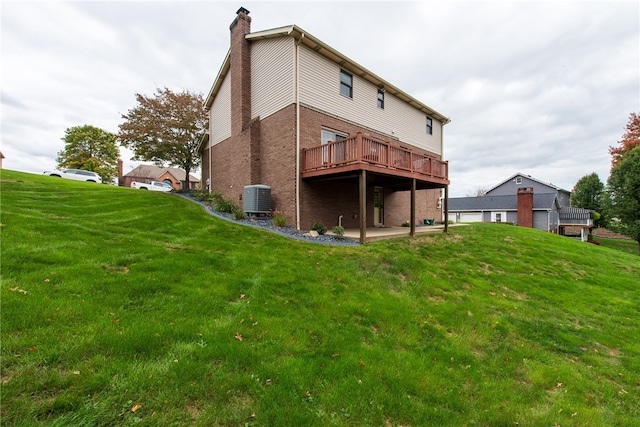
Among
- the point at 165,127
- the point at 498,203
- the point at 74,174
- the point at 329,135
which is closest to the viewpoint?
the point at 329,135

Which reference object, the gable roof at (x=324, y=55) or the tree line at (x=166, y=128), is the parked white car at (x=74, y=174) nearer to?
the tree line at (x=166, y=128)

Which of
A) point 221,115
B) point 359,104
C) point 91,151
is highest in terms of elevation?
point 91,151

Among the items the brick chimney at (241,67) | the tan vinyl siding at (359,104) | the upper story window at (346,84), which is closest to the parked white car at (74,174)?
the brick chimney at (241,67)

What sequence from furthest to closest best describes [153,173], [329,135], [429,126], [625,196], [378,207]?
1. [153,173]
2. [625,196]
3. [429,126]
4. [378,207]
5. [329,135]

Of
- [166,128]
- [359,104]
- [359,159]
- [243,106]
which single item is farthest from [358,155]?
[166,128]

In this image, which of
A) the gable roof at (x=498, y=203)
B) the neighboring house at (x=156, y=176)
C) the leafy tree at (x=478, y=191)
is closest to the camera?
the gable roof at (x=498, y=203)

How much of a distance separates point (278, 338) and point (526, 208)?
39.5 metres

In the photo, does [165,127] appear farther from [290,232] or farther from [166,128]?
[290,232]

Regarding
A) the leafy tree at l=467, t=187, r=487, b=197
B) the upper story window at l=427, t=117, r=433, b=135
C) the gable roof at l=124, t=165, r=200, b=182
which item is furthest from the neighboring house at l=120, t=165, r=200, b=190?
the leafy tree at l=467, t=187, r=487, b=197

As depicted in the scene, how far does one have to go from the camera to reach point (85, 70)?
1381cm

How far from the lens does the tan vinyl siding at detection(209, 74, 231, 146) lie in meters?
15.5

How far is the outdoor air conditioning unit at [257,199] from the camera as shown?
37.4 feet

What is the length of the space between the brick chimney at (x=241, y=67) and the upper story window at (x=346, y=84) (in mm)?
4928

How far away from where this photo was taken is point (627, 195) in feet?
79.6
